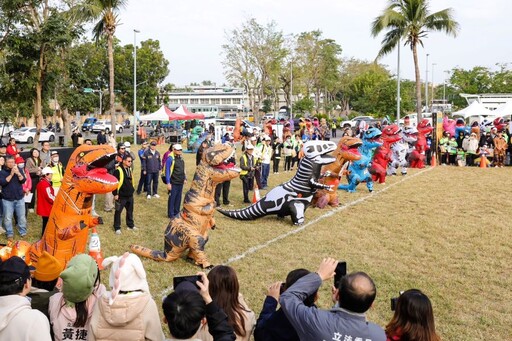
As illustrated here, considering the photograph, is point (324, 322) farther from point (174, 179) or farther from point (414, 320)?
point (174, 179)

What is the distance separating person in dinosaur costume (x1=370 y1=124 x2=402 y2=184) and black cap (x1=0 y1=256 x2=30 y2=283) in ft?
39.4

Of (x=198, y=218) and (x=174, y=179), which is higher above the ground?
(x=174, y=179)

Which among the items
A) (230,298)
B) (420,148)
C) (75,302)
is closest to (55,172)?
(75,302)

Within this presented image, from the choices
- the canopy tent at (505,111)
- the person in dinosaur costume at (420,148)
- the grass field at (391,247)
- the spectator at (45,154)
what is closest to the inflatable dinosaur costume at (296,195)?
the grass field at (391,247)

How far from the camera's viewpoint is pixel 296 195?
987 centimetres

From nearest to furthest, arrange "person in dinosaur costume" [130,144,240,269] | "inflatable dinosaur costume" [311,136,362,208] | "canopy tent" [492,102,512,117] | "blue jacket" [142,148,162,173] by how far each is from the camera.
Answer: "person in dinosaur costume" [130,144,240,269] < "inflatable dinosaur costume" [311,136,362,208] < "blue jacket" [142,148,162,173] < "canopy tent" [492,102,512,117]

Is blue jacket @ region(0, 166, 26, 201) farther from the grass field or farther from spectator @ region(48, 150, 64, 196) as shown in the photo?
the grass field

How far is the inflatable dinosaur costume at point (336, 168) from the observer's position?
11.2 meters

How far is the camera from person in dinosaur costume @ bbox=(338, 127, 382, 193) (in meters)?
13.1

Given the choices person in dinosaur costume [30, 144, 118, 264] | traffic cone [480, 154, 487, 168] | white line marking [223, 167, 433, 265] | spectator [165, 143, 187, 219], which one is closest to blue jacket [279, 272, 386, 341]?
person in dinosaur costume [30, 144, 118, 264]

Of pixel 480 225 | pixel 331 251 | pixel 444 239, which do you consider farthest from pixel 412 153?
pixel 331 251

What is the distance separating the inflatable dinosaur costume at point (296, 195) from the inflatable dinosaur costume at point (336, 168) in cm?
130

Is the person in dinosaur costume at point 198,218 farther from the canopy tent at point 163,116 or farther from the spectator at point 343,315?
the canopy tent at point 163,116

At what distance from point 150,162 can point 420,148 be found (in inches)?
418
